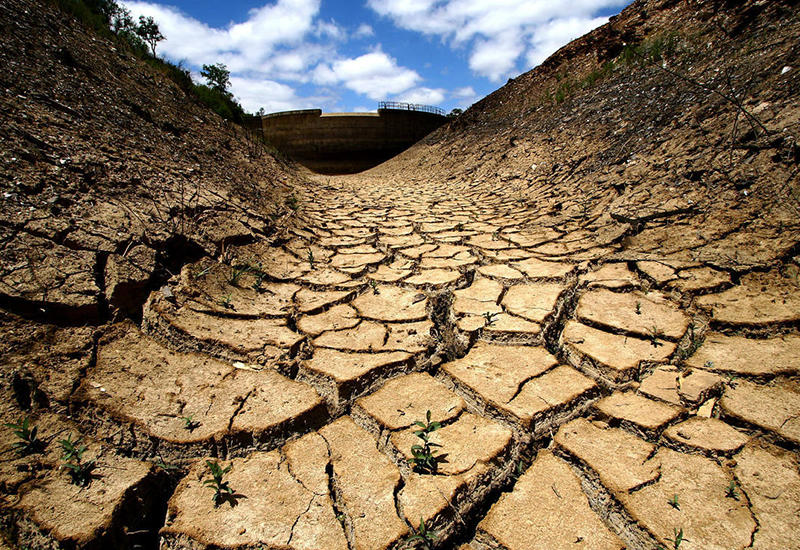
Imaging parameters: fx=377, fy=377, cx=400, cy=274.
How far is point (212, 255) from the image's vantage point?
1.83 metres

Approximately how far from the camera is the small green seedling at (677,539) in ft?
2.24

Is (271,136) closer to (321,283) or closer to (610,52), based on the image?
(610,52)

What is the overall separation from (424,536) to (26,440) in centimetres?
88

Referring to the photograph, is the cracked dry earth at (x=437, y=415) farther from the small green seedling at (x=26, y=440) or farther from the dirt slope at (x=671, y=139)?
the dirt slope at (x=671, y=139)

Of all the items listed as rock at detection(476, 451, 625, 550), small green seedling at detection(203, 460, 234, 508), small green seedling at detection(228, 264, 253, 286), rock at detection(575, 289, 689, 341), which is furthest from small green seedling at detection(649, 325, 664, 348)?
small green seedling at detection(228, 264, 253, 286)

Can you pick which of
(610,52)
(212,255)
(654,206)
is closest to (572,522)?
(212,255)

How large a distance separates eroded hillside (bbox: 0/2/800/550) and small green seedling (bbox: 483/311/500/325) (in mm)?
15

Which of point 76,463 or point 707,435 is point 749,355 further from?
point 76,463

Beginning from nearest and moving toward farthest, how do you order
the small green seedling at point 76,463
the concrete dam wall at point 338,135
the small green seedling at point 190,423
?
the small green seedling at point 76,463
the small green seedling at point 190,423
the concrete dam wall at point 338,135

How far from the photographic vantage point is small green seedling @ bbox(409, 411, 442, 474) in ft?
2.86

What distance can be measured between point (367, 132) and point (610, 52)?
261 inches

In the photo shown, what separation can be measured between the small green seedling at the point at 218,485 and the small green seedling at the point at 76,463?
0.24 metres

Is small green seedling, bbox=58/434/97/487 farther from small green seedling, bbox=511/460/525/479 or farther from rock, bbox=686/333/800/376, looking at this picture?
rock, bbox=686/333/800/376

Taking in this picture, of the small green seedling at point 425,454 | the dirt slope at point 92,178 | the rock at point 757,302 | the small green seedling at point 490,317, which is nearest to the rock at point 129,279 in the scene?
the dirt slope at point 92,178
